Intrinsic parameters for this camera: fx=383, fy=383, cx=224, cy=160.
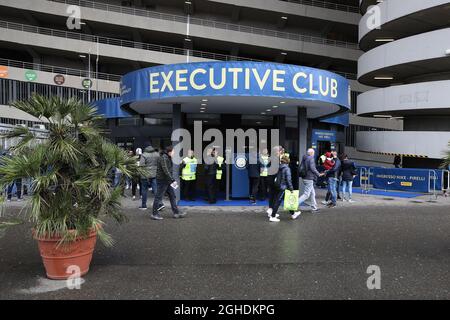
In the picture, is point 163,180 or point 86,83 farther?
point 86,83

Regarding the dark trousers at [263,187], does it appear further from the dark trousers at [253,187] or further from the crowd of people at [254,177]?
the dark trousers at [253,187]

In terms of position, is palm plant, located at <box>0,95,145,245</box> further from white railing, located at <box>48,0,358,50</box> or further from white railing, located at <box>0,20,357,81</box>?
white railing, located at <box>48,0,358,50</box>

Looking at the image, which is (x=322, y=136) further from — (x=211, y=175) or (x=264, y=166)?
(x=211, y=175)

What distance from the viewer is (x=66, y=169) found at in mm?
5266

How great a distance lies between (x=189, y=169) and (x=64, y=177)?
285 inches

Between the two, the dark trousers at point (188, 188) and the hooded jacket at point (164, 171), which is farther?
the dark trousers at point (188, 188)

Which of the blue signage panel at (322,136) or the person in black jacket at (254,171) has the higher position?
the blue signage panel at (322,136)

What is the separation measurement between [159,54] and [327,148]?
1936 cm

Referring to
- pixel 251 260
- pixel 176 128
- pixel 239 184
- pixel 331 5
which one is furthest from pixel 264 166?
pixel 331 5

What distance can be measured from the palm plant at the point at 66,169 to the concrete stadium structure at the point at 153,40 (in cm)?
2768

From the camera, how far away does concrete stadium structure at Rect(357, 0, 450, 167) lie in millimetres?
20031

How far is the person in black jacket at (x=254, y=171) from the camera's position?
12309 mm

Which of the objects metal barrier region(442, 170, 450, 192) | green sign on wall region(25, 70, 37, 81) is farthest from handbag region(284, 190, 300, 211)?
green sign on wall region(25, 70, 37, 81)

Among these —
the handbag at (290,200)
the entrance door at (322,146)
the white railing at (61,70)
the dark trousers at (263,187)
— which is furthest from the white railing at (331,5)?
the handbag at (290,200)
